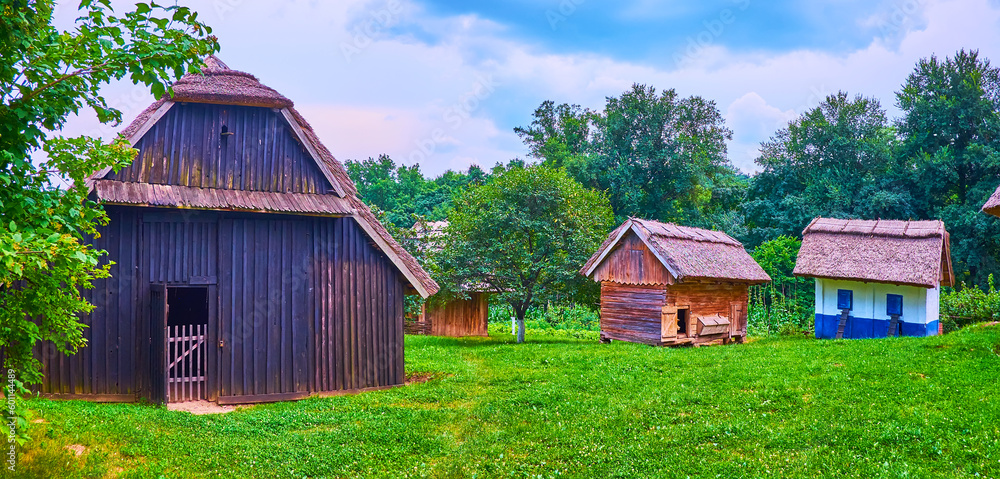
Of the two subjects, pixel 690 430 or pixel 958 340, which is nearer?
pixel 690 430

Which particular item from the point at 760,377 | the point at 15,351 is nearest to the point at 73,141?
the point at 15,351

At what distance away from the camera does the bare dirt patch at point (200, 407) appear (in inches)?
493

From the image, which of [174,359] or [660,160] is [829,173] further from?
[174,359]

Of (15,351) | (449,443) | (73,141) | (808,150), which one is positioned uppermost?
(808,150)

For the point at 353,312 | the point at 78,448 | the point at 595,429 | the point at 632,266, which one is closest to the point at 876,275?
the point at 632,266

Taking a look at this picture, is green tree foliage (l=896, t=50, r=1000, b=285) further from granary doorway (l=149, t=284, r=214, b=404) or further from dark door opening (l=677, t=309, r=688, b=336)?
granary doorway (l=149, t=284, r=214, b=404)

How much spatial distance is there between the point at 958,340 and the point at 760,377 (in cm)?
756

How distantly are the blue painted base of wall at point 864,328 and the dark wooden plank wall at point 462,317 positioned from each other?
15.8m

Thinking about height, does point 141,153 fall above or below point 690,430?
above

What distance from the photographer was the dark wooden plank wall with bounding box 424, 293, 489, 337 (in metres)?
32.1

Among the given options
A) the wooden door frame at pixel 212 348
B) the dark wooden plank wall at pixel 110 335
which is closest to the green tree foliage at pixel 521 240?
the wooden door frame at pixel 212 348

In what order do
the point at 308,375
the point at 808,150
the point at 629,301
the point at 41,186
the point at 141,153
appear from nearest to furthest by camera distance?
the point at 41,186 → the point at 141,153 → the point at 308,375 → the point at 629,301 → the point at 808,150

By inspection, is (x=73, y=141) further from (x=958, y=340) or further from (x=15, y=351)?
(x=958, y=340)

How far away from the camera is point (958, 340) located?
17688 mm
